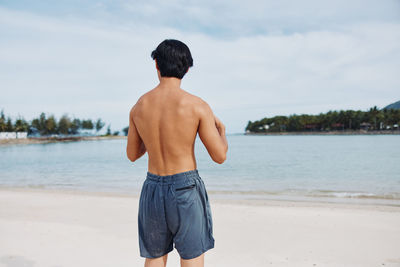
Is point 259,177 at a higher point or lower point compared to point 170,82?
lower

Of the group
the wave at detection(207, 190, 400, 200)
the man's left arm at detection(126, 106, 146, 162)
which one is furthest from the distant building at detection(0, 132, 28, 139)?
the man's left arm at detection(126, 106, 146, 162)

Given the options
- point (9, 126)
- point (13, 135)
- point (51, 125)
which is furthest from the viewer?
point (51, 125)

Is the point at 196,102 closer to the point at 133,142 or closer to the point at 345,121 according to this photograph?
the point at 133,142

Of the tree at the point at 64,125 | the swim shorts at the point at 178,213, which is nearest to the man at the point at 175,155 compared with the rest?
the swim shorts at the point at 178,213

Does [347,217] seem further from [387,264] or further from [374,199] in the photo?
[374,199]

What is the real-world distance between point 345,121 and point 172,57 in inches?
5462

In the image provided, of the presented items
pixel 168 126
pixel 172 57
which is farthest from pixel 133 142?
pixel 172 57

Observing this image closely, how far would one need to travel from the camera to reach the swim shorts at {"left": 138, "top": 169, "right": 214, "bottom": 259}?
174 cm

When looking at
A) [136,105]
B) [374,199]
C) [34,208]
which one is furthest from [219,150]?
[374,199]

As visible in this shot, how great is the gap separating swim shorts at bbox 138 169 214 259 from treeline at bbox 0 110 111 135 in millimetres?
101570

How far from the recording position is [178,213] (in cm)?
173

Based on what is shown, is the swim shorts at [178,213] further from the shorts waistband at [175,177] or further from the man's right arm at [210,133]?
the man's right arm at [210,133]

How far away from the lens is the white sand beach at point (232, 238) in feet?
13.0

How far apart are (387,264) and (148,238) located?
3493 millimetres
